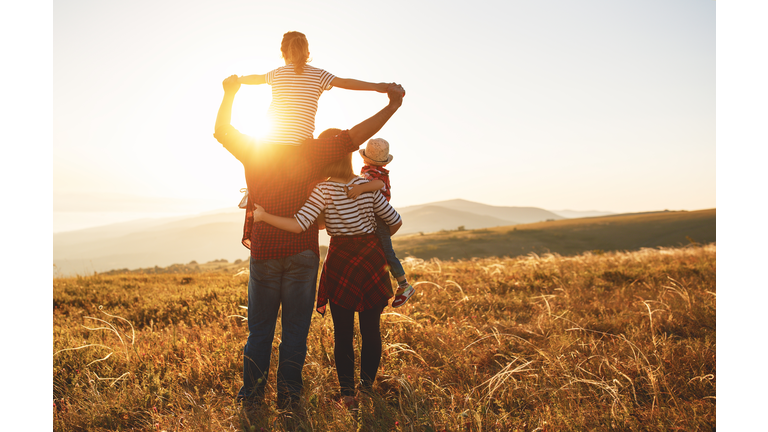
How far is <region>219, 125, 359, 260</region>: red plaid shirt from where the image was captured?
2.93 metres

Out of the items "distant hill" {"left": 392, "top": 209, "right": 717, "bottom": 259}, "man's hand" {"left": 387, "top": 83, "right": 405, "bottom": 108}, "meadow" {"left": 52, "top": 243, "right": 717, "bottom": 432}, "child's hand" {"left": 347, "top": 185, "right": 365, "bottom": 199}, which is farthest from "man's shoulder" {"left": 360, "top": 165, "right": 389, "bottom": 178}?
"distant hill" {"left": 392, "top": 209, "right": 717, "bottom": 259}

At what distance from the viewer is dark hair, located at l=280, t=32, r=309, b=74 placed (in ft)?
9.67

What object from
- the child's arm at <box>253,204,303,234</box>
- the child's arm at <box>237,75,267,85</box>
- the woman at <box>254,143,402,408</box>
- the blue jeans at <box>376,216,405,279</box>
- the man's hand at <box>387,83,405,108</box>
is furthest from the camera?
the blue jeans at <box>376,216,405,279</box>

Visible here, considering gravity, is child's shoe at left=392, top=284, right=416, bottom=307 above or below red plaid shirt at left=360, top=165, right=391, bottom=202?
below

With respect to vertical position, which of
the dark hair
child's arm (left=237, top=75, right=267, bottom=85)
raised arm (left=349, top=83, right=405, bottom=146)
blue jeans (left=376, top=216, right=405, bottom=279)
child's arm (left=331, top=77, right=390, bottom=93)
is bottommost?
blue jeans (left=376, top=216, right=405, bottom=279)

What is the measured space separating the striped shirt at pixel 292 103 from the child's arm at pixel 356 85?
Answer: 0.15 m

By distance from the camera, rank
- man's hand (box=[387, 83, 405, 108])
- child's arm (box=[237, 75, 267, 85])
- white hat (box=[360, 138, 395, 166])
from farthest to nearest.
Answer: white hat (box=[360, 138, 395, 166]), child's arm (box=[237, 75, 267, 85]), man's hand (box=[387, 83, 405, 108])

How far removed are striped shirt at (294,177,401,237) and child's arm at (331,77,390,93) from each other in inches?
29.4

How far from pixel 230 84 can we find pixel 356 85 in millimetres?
1014

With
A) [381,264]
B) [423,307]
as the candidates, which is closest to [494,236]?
[423,307]

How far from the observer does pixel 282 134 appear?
294 cm

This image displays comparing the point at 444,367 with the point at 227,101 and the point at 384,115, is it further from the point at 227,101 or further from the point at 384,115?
the point at 227,101

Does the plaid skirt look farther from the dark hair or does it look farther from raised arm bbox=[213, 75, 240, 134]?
the dark hair

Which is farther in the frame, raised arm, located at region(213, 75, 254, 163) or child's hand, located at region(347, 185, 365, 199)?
child's hand, located at region(347, 185, 365, 199)
